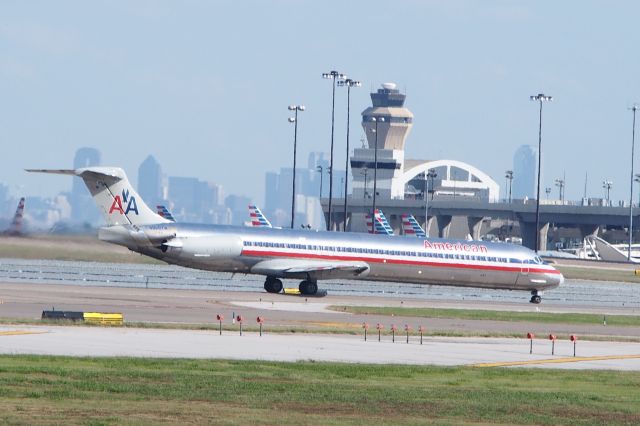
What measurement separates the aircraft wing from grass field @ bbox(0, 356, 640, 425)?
3522cm

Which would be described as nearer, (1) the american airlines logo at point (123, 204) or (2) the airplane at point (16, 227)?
(1) the american airlines logo at point (123, 204)

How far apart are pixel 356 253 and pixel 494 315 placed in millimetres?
12774

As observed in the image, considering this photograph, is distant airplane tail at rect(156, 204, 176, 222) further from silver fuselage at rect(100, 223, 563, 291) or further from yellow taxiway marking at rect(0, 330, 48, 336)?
yellow taxiway marking at rect(0, 330, 48, 336)

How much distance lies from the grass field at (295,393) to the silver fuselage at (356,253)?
33.4m

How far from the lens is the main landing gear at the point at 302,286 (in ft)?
233

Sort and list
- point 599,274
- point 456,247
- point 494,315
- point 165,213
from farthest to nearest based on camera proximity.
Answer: point 599,274 < point 165,213 < point 456,247 < point 494,315

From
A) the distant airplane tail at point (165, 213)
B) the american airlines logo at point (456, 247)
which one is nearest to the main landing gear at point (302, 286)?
the american airlines logo at point (456, 247)

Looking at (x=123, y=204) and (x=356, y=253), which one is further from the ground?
(x=123, y=204)

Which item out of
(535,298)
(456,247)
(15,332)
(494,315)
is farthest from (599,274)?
(15,332)

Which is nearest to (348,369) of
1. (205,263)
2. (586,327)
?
(586,327)

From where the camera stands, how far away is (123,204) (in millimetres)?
66188

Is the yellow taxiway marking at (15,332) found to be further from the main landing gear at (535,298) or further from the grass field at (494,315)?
the main landing gear at (535,298)

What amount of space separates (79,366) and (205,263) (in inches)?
1440

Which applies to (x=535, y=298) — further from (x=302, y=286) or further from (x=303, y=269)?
(x=303, y=269)
